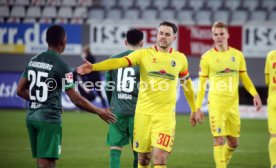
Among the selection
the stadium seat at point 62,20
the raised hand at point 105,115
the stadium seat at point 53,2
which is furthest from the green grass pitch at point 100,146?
the stadium seat at point 53,2

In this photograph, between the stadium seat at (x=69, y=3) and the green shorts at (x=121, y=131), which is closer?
the green shorts at (x=121, y=131)

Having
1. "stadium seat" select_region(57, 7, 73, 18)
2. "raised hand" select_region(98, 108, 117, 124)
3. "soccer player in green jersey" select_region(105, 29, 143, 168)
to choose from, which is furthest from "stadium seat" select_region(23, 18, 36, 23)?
"raised hand" select_region(98, 108, 117, 124)

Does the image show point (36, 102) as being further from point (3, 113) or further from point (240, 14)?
point (240, 14)

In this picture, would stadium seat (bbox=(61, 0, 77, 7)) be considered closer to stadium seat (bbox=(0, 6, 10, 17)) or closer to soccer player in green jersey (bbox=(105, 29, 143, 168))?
stadium seat (bbox=(0, 6, 10, 17))

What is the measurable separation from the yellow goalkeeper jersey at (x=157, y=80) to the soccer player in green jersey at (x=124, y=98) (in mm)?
1014

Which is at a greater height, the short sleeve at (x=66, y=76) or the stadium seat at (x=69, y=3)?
the stadium seat at (x=69, y=3)

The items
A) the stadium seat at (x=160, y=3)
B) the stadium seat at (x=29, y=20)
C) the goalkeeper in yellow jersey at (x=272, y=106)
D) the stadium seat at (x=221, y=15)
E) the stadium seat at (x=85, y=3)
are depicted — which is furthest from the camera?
the stadium seat at (x=160, y=3)

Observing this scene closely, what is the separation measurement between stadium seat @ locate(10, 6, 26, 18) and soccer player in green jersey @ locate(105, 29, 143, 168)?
14.3m

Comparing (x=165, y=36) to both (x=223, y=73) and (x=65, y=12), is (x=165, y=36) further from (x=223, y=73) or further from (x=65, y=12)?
(x=65, y=12)

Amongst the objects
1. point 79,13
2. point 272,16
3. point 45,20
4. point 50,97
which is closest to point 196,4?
point 272,16

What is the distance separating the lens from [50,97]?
7.36 metres

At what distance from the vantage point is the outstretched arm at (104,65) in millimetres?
7422

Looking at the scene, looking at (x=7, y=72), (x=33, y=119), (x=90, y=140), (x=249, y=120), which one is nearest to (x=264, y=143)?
(x=90, y=140)

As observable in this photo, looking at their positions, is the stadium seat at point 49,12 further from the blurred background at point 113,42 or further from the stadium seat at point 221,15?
the stadium seat at point 221,15
